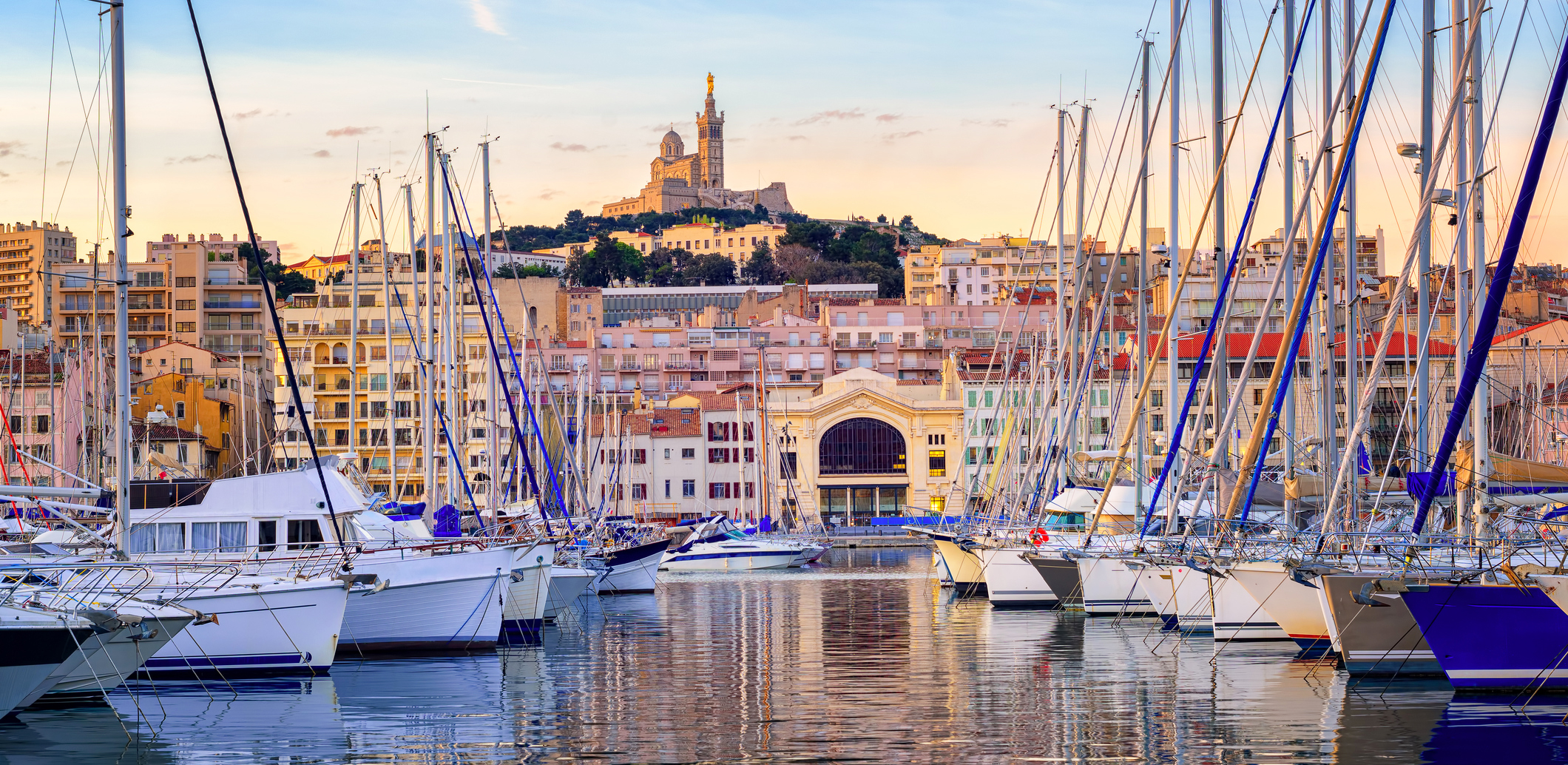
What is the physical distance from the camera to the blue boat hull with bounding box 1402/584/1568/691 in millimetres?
21125

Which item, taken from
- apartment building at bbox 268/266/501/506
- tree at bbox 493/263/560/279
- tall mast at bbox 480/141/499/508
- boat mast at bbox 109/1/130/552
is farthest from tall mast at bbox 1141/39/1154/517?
tree at bbox 493/263/560/279

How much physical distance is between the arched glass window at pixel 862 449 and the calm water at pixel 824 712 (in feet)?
262

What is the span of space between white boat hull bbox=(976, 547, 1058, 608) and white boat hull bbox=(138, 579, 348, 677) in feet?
64.4

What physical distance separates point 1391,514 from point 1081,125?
1884 centimetres

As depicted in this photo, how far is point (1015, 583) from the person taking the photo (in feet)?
137

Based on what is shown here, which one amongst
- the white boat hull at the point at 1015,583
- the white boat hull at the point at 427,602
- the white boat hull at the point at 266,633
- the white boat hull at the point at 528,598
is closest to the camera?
the white boat hull at the point at 266,633

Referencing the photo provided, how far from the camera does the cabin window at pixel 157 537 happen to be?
2900 cm

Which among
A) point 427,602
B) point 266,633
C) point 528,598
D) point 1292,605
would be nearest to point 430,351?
point 528,598

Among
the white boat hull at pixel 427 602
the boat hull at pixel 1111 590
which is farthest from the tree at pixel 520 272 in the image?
the white boat hull at pixel 427 602

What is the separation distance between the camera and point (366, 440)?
3952 inches

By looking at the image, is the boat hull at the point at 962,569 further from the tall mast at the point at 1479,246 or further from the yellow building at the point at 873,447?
the yellow building at the point at 873,447

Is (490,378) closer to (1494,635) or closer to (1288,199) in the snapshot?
(1288,199)

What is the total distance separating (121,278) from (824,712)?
10.6m

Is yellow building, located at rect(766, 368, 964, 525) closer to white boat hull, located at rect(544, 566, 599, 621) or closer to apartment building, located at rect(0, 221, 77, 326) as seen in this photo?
white boat hull, located at rect(544, 566, 599, 621)
